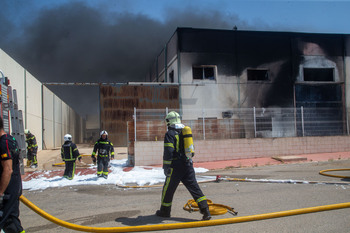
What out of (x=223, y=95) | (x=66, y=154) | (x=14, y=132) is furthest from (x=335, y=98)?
(x=14, y=132)

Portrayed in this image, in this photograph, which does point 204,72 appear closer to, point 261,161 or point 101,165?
point 261,161

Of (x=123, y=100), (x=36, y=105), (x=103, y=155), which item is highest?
(x=123, y=100)

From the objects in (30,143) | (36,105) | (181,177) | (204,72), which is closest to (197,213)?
(181,177)

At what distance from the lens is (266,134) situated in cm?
1373

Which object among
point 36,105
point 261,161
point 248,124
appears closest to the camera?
point 261,161

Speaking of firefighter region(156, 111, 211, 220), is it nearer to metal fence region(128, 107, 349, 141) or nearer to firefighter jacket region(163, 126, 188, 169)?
firefighter jacket region(163, 126, 188, 169)

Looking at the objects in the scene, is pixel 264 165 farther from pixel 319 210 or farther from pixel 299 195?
pixel 319 210

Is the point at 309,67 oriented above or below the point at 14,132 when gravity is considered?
above

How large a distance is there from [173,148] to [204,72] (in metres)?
16.4

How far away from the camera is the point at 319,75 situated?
858 inches

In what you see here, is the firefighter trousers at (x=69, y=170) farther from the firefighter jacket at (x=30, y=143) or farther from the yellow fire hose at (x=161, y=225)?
the yellow fire hose at (x=161, y=225)

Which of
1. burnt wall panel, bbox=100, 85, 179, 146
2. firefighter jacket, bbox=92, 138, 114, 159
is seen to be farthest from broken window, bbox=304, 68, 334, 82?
firefighter jacket, bbox=92, 138, 114, 159

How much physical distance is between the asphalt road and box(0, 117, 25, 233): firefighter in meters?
1.30

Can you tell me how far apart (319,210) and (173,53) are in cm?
1762
